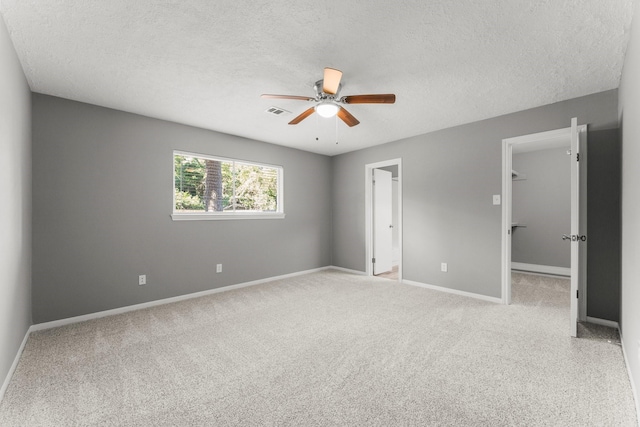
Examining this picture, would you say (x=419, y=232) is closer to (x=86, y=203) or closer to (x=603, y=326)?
(x=603, y=326)

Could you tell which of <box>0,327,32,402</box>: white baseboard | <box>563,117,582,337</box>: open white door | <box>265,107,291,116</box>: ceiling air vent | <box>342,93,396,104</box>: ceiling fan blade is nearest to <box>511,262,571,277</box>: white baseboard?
<box>563,117,582,337</box>: open white door

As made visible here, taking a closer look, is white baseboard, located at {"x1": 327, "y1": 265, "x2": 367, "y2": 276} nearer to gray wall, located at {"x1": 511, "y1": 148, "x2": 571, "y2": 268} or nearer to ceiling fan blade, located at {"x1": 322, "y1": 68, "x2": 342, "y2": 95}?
gray wall, located at {"x1": 511, "y1": 148, "x2": 571, "y2": 268}

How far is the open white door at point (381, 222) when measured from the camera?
17.5 ft

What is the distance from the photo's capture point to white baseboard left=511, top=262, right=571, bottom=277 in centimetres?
513

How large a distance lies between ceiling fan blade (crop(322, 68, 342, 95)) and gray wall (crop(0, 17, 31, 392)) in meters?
2.04

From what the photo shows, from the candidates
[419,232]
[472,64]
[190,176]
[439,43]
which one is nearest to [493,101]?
[472,64]

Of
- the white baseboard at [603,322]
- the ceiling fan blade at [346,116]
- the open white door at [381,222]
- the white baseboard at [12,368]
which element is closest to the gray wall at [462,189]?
the open white door at [381,222]

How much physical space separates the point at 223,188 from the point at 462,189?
3483 millimetres

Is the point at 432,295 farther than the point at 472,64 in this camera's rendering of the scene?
Yes

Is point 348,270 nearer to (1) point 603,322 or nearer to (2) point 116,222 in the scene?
(1) point 603,322

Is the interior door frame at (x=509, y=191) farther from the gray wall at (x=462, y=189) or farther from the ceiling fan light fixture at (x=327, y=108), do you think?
the ceiling fan light fixture at (x=327, y=108)

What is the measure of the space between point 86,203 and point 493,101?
4.60 m

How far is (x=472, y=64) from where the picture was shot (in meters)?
2.37

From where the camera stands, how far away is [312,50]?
2.16 meters
